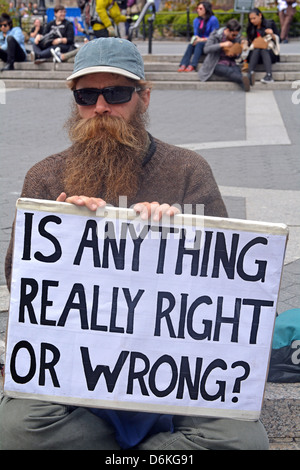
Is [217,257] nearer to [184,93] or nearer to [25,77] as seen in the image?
[184,93]

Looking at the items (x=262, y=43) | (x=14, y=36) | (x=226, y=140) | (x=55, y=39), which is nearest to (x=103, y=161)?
(x=226, y=140)

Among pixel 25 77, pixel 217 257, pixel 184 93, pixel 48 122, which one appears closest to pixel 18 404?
pixel 217 257

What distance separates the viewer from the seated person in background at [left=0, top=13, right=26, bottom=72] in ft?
48.7

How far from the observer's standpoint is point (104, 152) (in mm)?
2693

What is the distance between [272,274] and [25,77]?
13.1m

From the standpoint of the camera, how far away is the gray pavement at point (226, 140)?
5.93 m

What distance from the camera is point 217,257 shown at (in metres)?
2.39

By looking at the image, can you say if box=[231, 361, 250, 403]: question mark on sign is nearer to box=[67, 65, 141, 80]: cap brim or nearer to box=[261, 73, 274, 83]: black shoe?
box=[67, 65, 141, 80]: cap brim

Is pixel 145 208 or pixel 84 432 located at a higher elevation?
pixel 145 208

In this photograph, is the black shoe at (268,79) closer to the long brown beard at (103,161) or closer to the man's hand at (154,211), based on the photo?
the long brown beard at (103,161)

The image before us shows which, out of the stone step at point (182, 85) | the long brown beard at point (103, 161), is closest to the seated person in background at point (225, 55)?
the stone step at point (182, 85)

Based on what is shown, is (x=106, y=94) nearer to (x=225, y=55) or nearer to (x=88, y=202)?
(x=88, y=202)

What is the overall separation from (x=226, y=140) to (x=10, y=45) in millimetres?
7234

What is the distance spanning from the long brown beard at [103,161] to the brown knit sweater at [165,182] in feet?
0.20
